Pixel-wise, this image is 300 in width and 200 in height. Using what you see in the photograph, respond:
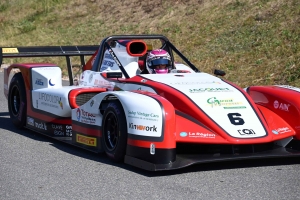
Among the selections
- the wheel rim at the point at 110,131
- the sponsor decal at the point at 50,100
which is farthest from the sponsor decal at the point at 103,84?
the wheel rim at the point at 110,131

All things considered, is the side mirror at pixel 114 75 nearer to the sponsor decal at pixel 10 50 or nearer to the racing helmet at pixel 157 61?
the racing helmet at pixel 157 61

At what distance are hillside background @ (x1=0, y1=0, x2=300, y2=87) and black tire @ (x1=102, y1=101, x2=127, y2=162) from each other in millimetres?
6569

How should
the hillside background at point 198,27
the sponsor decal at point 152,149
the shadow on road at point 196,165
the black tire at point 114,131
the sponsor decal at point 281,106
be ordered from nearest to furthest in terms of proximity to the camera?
the sponsor decal at point 152,149 < the shadow on road at point 196,165 < the black tire at point 114,131 < the sponsor decal at point 281,106 < the hillside background at point 198,27

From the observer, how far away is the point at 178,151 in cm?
655

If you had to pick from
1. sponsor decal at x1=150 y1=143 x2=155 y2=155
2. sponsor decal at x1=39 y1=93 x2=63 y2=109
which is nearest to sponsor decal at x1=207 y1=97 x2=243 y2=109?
sponsor decal at x1=150 y1=143 x2=155 y2=155

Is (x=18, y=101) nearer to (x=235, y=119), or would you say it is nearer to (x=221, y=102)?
(x=221, y=102)

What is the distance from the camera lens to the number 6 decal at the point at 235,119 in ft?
21.2

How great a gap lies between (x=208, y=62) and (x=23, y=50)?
696cm

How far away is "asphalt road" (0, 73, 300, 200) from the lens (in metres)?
5.54

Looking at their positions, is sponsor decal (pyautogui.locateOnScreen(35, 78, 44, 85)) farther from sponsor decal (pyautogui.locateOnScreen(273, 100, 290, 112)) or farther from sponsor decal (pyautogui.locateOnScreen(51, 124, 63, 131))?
sponsor decal (pyautogui.locateOnScreen(273, 100, 290, 112))

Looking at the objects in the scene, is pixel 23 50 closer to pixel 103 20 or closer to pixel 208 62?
pixel 208 62

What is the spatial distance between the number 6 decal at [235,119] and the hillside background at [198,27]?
20.6 ft

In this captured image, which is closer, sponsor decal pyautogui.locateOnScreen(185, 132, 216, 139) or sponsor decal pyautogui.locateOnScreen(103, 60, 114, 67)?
sponsor decal pyautogui.locateOnScreen(185, 132, 216, 139)

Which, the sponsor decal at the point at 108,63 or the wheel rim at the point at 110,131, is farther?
the sponsor decal at the point at 108,63
